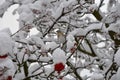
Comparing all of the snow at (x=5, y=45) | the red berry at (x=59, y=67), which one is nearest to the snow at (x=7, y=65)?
the snow at (x=5, y=45)

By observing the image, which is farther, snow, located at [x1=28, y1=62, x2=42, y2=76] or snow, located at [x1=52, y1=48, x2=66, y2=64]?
snow, located at [x1=28, y1=62, x2=42, y2=76]

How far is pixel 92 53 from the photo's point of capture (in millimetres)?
3260

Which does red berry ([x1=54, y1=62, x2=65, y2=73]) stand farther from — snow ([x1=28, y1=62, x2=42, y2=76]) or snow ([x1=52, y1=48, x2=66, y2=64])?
snow ([x1=28, y1=62, x2=42, y2=76])

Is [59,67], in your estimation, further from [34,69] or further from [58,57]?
[34,69]

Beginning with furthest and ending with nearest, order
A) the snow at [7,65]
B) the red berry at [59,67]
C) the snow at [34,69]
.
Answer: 1. the snow at [34,69]
2. the red berry at [59,67]
3. the snow at [7,65]

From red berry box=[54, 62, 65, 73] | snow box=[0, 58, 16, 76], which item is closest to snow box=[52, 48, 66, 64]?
red berry box=[54, 62, 65, 73]

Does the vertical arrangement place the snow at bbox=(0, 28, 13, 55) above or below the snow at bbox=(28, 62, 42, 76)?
above

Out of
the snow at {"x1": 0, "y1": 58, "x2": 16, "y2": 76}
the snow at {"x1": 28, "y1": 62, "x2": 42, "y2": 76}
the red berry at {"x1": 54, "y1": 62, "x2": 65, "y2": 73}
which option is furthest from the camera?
the snow at {"x1": 28, "y1": 62, "x2": 42, "y2": 76}

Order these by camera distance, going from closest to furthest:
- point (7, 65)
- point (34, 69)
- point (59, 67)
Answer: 1. point (7, 65)
2. point (59, 67)
3. point (34, 69)

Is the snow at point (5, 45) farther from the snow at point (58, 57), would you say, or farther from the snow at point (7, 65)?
the snow at point (58, 57)

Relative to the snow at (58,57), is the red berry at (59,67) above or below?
below

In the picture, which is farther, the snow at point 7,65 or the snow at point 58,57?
the snow at point 58,57

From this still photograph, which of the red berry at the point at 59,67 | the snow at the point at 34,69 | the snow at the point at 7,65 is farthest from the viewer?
the snow at the point at 34,69

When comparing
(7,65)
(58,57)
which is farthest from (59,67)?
(7,65)
